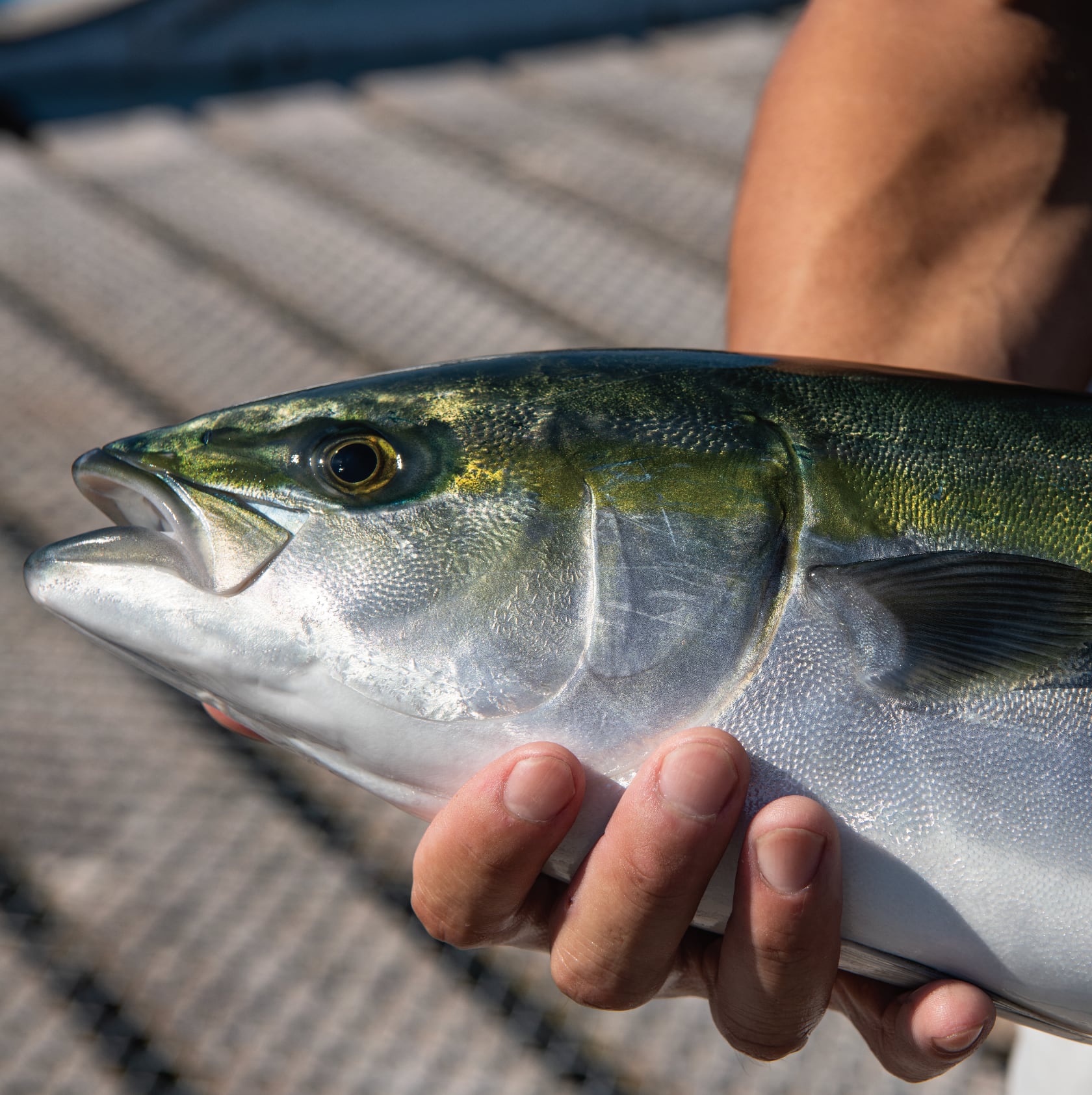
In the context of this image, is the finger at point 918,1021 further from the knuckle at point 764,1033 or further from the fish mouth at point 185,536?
the fish mouth at point 185,536

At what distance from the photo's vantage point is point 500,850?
1.04m

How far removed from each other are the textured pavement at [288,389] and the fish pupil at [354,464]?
112cm

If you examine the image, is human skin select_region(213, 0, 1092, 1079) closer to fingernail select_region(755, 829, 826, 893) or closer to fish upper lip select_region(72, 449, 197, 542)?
fingernail select_region(755, 829, 826, 893)

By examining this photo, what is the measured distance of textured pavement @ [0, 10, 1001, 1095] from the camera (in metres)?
1.72

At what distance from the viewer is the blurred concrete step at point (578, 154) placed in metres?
3.67

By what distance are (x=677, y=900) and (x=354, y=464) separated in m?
0.53

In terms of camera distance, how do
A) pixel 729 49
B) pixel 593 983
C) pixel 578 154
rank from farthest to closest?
1. pixel 729 49
2. pixel 578 154
3. pixel 593 983

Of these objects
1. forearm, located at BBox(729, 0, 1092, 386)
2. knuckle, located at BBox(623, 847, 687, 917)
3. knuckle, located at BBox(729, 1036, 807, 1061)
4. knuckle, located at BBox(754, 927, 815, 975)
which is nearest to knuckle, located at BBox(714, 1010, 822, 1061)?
knuckle, located at BBox(729, 1036, 807, 1061)

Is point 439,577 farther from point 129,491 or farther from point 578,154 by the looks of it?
point 578,154

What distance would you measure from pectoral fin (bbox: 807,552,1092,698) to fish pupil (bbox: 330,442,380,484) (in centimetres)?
44

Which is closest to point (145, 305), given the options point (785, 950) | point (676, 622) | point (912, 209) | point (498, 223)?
point (498, 223)

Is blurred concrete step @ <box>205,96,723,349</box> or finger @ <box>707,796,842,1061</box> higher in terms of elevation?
finger @ <box>707,796,842,1061</box>

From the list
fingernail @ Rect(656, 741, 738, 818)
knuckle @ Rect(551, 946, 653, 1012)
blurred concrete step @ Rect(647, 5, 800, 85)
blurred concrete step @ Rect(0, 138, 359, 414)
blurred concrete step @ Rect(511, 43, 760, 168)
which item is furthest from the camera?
blurred concrete step @ Rect(647, 5, 800, 85)

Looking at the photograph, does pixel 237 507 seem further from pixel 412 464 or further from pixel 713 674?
pixel 713 674
